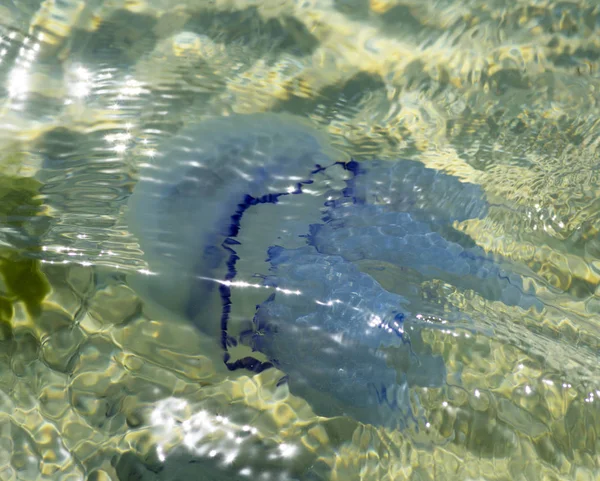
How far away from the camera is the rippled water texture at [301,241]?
1882mm

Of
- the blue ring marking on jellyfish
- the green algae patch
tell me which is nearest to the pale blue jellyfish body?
the blue ring marking on jellyfish

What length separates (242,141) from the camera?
2500mm

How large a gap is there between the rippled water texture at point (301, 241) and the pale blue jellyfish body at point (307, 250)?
0.04ft

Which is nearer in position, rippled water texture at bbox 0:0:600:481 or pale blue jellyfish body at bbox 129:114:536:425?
rippled water texture at bbox 0:0:600:481

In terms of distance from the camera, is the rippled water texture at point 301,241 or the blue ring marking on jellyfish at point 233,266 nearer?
the rippled water texture at point 301,241

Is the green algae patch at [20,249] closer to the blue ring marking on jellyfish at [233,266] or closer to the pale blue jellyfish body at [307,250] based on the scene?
the pale blue jellyfish body at [307,250]

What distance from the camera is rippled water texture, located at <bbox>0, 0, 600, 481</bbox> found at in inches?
74.1

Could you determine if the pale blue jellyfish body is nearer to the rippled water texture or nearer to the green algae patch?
the rippled water texture

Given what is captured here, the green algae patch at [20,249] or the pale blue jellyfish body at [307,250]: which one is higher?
the pale blue jellyfish body at [307,250]

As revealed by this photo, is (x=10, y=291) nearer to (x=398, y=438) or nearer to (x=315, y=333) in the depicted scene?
(x=315, y=333)

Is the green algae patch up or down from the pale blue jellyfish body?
down

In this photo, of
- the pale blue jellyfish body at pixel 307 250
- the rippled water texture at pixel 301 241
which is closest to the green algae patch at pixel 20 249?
the rippled water texture at pixel 301 241

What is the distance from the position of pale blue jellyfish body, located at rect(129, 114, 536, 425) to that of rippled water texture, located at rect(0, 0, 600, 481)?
0.04ft

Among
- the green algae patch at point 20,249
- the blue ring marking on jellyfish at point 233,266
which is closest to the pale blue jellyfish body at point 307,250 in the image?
the blue ring marking on jellyfish at point 233,266
